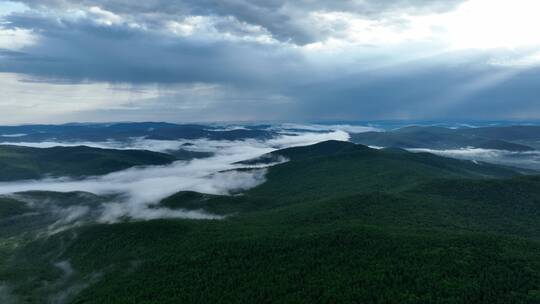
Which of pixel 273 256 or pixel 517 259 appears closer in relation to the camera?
pixel 517 259

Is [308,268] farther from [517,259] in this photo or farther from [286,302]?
[517,259]

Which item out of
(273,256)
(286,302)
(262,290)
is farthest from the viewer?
(273,256)

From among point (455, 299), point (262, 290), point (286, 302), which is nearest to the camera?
point (455, 299)

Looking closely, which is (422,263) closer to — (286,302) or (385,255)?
(385,255)

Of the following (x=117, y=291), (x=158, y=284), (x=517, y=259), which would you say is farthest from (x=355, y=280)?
(x=117, y=291)

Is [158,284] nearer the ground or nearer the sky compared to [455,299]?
nearer the ground

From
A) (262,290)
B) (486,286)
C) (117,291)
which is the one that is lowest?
(117,291)

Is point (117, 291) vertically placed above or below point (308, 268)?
below

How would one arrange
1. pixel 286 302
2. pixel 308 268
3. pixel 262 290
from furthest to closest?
pixel 308 268, pixel 262 290, pixel 286 302

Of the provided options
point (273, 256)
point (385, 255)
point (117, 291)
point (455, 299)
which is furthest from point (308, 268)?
point (117, 291)
